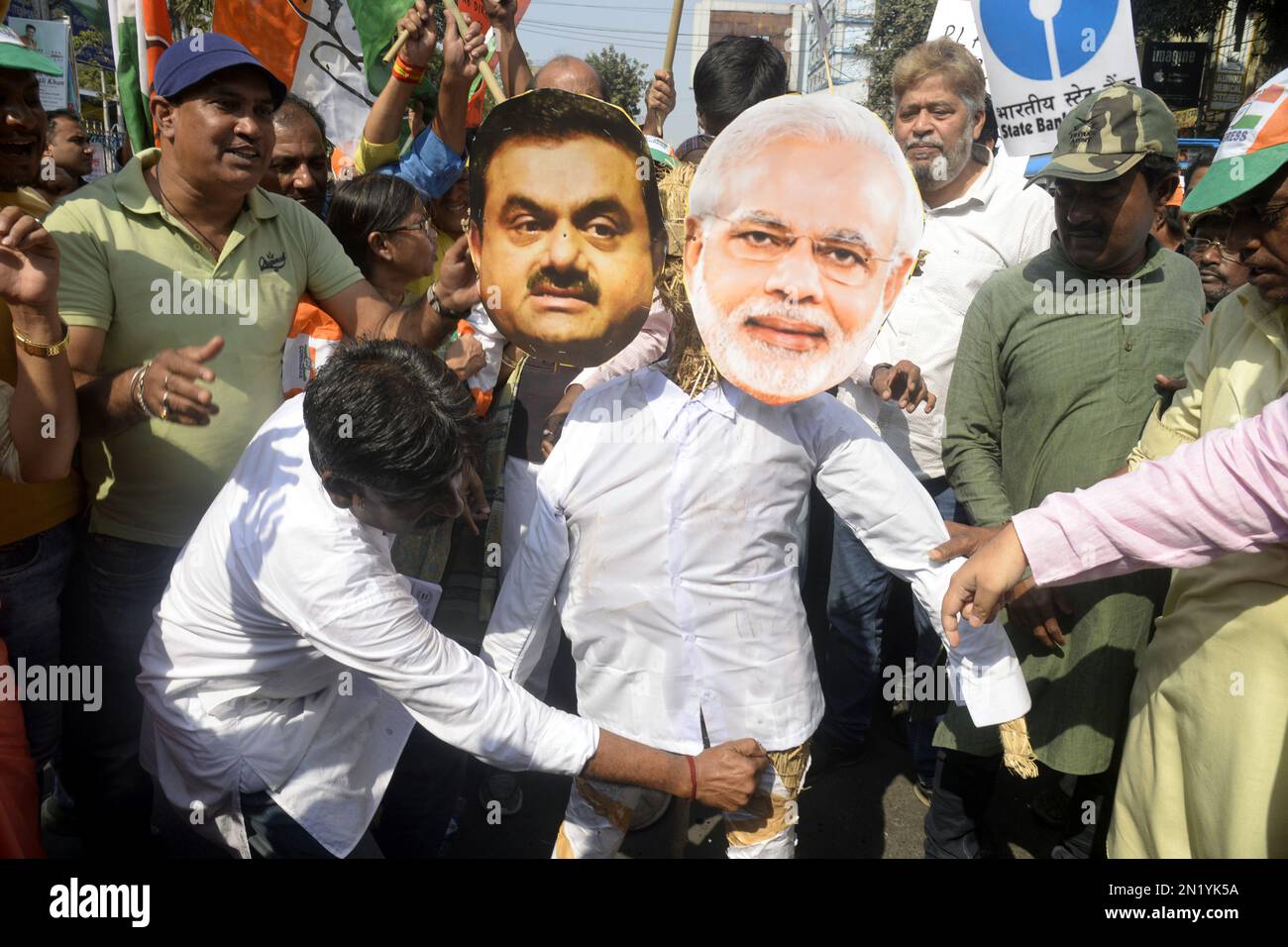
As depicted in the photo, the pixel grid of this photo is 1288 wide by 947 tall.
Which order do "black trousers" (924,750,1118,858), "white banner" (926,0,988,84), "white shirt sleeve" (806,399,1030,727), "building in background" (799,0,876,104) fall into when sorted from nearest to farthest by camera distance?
1. "white shirt sleeve" (806,399,1030,727)
2. "black trousers" (924,750,1118,858)
3. "building in background" (799,0,876,104)
4. "white banner" (926,0,988,84)

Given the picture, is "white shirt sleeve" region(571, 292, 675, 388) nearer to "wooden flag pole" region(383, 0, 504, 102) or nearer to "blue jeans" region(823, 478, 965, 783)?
"wooden flag pole" region(383, 0, 504, 102)

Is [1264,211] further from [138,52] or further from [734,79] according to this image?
[138,52]

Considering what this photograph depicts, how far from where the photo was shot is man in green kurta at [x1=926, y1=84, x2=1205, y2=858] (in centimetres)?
229

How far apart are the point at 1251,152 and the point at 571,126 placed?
129 cm

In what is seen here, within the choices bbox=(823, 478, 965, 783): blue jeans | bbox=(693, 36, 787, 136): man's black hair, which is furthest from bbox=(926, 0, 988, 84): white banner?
bbox=(823, 478, 965, 783): blue jeans

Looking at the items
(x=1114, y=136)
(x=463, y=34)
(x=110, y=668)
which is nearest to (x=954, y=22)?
(x=1114, y=136)

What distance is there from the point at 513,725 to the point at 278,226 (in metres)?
1.58

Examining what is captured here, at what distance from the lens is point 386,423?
5.74 feet

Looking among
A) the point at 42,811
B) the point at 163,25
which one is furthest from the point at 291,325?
the point at 42,811

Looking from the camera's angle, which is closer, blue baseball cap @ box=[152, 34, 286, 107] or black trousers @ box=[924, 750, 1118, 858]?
blue baseball cap @ box=[152, 34, 286, 107]

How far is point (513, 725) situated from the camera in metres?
1.85

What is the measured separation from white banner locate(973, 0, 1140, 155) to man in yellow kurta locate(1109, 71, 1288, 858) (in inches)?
40.4

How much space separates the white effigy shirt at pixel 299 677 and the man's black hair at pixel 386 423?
15cm

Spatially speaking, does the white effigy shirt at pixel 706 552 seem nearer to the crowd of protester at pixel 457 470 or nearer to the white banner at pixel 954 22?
the crowd of protester at pixel 457 470
